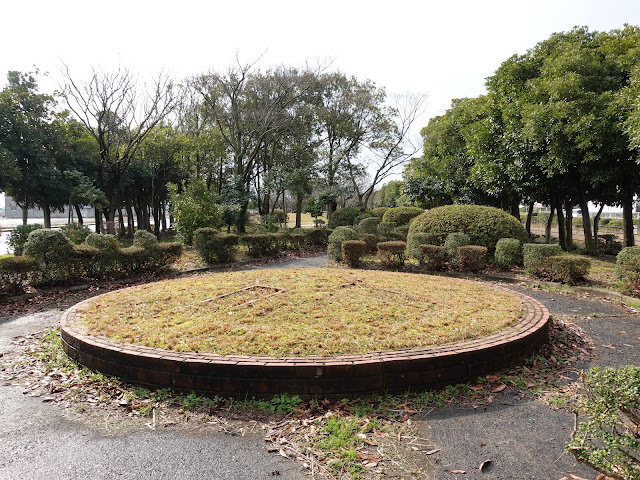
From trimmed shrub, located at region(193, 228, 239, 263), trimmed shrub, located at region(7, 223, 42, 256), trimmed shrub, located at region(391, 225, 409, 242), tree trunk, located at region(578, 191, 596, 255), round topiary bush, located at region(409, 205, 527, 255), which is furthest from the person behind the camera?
trimmed shrub, located at region(391, 225, 409, 242)

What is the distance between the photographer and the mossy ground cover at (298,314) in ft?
11.8

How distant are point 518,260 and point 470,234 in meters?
1.34

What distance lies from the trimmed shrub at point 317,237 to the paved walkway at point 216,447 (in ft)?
39.1

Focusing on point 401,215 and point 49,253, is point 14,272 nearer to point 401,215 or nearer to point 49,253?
point 49,253

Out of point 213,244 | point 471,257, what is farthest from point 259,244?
point 471,257

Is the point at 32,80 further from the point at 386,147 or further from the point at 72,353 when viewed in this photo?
the point at 386,147

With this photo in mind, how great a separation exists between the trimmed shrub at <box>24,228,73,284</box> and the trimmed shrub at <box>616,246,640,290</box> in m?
10.3

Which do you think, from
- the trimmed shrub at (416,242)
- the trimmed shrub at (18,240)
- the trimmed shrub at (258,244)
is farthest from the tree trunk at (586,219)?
the trimmed shrub at (18,240)

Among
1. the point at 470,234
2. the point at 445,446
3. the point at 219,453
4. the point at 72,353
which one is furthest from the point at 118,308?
the point at 470,234

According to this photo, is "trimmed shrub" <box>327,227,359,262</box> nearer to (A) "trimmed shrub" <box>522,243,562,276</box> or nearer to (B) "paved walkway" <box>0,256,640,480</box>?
(A) "trimmed shrub" <box>522,243,562,276</box>

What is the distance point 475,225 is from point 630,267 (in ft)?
12.4

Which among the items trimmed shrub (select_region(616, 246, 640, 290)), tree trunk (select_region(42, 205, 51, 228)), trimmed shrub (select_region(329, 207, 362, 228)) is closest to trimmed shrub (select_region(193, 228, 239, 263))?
trimmed shrub (select_region(616, 246, 640, 290))

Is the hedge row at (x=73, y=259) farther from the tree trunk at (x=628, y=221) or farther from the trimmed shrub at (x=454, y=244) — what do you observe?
the tree trunk at (x=628, y=221)

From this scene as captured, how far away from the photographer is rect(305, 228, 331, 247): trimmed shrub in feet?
49.0
